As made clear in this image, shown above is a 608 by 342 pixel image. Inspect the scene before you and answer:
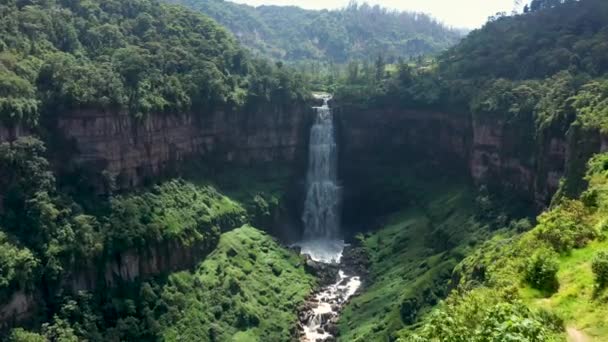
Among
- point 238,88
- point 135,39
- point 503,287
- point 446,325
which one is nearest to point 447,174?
point 238,88

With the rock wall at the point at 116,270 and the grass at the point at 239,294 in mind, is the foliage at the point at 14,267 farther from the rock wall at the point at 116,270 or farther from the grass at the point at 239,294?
the grass at the point at 239,294

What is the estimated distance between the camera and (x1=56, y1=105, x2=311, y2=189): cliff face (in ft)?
186

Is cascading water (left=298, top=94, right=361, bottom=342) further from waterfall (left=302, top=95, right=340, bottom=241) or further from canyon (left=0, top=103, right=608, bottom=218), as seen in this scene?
canyon (left=0, top=103, right=608, bottom=218)

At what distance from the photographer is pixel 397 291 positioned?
195 feet

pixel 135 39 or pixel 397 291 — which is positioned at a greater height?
pixel 135 39

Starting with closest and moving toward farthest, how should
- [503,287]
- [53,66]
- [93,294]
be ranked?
1. [503,287]
2. [93,294]
3. [53,66]

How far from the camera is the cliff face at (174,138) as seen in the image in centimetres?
5666

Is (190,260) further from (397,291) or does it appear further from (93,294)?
(397,291)

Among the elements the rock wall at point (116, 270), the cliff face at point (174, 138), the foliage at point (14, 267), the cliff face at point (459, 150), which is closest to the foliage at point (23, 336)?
the rock wall at point (116, 270)

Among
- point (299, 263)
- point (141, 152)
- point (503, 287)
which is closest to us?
point (503, 287)

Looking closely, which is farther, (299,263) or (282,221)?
(282,221)

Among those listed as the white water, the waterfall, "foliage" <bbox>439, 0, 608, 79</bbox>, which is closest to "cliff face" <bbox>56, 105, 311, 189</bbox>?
the waterfall

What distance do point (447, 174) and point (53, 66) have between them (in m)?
49.4

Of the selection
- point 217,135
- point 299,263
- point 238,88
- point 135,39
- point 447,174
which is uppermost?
point 135,39
